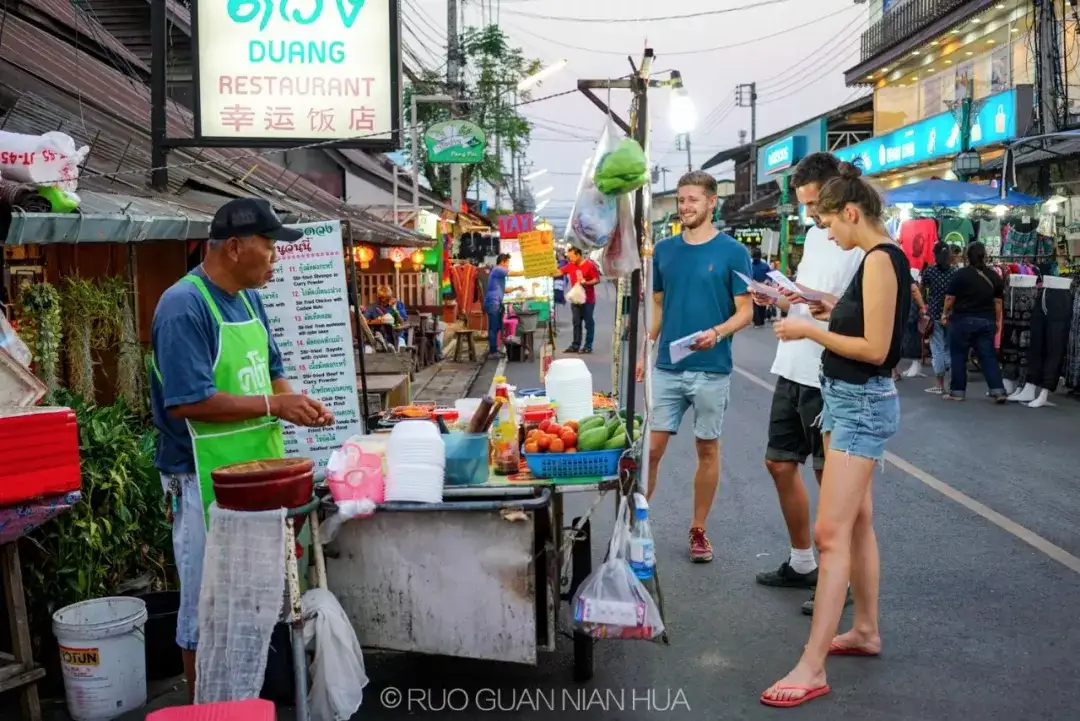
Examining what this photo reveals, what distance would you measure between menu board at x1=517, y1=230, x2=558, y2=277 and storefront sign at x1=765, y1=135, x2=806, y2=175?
2233cm

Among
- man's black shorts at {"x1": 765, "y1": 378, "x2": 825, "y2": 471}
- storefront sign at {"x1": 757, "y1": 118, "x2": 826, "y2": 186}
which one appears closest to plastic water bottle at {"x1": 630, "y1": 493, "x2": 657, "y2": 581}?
man's black shorts at {"x1": 765, "y1": 378, "x2": 825, "y2": 471}

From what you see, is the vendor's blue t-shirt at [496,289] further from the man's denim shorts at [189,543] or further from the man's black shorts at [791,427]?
the man's denim shorts at [189,543]

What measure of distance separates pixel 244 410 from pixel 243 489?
0.37 m

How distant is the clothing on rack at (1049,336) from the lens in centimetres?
1261

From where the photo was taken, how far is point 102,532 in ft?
15.3

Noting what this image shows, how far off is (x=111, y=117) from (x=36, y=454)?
6.11 meters

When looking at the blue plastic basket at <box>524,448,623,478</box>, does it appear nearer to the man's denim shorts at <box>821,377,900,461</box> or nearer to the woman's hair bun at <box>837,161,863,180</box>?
the man's denim shorts at <box>821,377,900,461</box>

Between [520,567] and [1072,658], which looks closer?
[520,567]

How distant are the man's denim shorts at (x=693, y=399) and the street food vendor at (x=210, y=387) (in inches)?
105

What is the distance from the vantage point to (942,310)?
14273 millimetres

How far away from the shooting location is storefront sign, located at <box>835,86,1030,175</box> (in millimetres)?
19438

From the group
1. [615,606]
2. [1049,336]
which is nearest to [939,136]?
[1049,336]

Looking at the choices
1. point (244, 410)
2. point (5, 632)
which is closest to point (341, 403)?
point (244, 410)

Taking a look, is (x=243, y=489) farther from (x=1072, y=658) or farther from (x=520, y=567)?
(x=1072, y=658)
